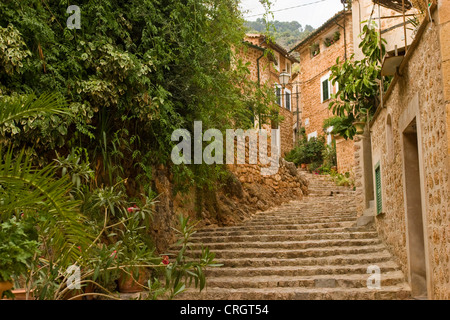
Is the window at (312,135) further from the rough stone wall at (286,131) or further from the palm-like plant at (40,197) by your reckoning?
the palm-like plant at (40,197)

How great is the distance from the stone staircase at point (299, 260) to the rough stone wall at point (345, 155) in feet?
22.6

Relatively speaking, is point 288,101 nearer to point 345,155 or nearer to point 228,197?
point 345,155

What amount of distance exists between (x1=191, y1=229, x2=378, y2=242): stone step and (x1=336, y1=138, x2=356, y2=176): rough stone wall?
8.99 m

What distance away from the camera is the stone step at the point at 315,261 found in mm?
7265

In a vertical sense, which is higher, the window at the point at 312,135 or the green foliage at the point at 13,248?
the window at the point at 312,135

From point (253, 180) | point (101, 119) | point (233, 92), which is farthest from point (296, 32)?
point (101, 119)

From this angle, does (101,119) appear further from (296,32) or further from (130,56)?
(296,32)

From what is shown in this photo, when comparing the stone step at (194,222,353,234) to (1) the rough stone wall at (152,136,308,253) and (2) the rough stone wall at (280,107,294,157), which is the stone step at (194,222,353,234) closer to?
(1) the rough stone wall at (152,136,308,253)

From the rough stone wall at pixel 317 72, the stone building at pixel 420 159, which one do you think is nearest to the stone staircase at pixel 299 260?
the stone building at pixel 420 159

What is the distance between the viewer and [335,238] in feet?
28.4

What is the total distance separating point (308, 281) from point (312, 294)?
522 mm

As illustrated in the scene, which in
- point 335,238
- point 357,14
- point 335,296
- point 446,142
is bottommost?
point 335,296

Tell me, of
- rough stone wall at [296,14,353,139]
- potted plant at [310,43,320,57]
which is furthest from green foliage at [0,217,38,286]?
potted plant at [310,43,320,57]

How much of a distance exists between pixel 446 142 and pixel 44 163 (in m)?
4.59
